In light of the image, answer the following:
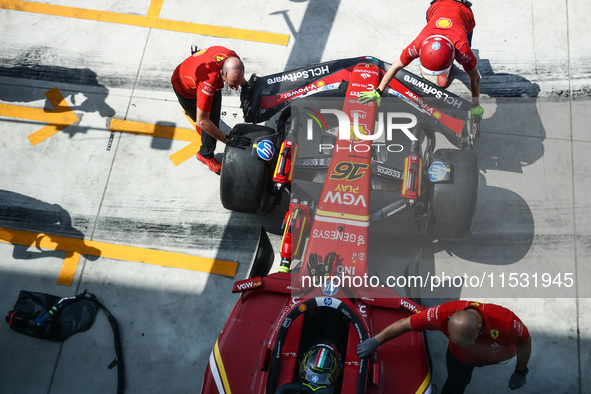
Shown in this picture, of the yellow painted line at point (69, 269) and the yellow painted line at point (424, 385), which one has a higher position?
the yellow painted line at point (69, 269)

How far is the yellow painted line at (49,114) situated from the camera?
23.0ft

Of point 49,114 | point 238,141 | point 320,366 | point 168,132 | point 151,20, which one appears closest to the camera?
point 320,366

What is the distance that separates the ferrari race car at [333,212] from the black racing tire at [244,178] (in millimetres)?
11

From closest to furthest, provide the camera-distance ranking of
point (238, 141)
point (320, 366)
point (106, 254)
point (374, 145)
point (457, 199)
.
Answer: point (320, 366) → point (457, 199) → point (238, 141) → point (374, 145) → point (106, 254)

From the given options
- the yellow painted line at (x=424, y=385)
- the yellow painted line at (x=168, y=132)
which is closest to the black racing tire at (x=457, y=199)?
the yellow painted line at (x=424, y=385)

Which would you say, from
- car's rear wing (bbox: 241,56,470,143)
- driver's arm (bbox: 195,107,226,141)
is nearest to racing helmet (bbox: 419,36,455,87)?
car's rear wing (bbox: 241,56,470,143)

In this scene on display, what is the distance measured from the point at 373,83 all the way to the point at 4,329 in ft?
16.3

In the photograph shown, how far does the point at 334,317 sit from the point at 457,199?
1702 millimetres

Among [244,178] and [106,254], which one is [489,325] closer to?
[244,178]

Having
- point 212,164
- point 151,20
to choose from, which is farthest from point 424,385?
point 151,20

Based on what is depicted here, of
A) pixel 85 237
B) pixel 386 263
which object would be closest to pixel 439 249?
pixel 386 263

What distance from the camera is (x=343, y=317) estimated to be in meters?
4.77

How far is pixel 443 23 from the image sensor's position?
18.5 feet

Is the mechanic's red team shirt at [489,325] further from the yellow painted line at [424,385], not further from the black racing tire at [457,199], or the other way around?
the black racing tire at [457,199]
